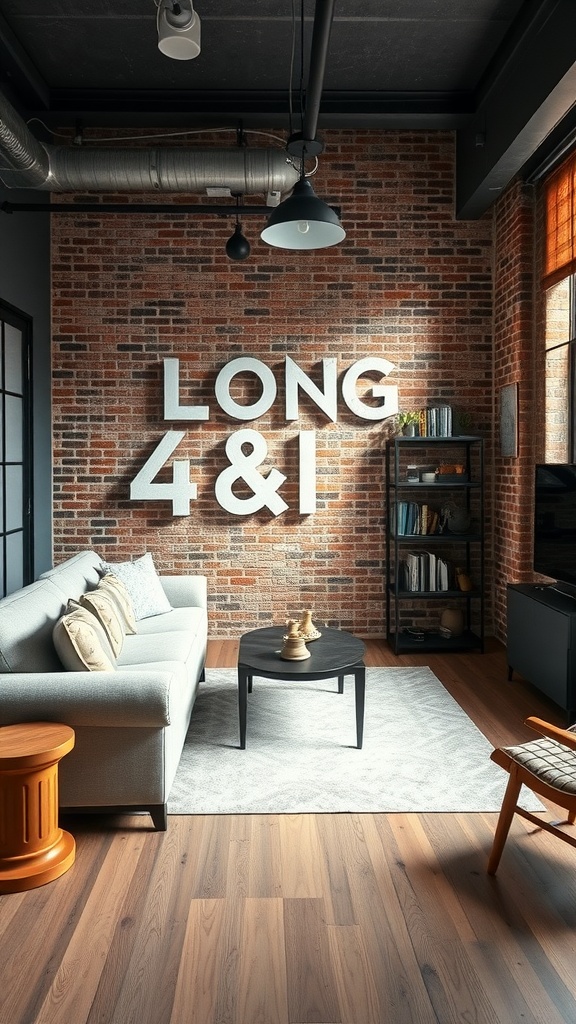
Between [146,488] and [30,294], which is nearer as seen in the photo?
[30,294]

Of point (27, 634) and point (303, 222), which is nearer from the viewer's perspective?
point (27, 634)

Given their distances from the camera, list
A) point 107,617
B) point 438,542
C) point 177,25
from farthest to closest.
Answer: point 438,542, point 107,617, point 177,25

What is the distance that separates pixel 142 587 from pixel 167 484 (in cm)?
133

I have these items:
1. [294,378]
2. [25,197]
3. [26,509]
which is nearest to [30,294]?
[25,197]

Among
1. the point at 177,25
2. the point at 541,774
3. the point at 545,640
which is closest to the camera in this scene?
the point at 541,774

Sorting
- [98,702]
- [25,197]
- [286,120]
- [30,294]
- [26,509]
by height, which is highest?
[286,120]

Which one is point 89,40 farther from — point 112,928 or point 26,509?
point 112,928

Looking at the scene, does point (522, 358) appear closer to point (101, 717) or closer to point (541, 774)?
point (541, 774)

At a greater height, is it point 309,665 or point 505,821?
point 309,665

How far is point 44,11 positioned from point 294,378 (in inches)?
106

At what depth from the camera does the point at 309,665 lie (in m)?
3.58

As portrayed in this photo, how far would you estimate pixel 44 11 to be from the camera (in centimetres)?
395

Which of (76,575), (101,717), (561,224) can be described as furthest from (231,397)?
(101,717)

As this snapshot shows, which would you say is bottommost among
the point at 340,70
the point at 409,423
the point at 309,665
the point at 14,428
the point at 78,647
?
the point at 309,665
